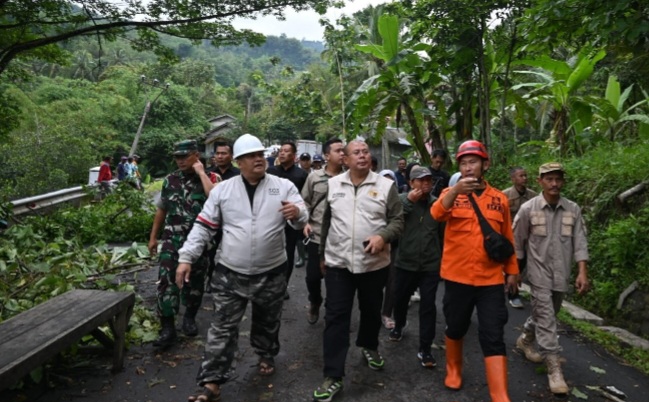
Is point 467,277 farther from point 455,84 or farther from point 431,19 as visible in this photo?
point 455,84

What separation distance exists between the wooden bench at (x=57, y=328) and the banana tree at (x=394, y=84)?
7350mm

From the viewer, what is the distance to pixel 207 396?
3.34 m

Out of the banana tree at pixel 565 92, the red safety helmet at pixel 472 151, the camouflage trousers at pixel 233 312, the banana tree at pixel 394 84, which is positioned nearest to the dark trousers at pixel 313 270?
the camouflage trousers at pixel 233 312

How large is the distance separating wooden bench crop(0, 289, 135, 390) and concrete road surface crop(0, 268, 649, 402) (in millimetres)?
331

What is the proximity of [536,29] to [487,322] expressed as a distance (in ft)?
11.8

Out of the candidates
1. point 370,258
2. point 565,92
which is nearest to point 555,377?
point 370,258

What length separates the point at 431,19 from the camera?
837cm

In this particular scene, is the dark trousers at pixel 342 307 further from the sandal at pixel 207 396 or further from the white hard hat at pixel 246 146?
the white hard hat at pixel 246 146

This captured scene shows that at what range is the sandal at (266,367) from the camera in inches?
156

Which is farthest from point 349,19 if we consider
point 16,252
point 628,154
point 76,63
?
point 76,63

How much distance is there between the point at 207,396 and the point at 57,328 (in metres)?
1.18

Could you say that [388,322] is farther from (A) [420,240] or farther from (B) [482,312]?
(B) [482,312]

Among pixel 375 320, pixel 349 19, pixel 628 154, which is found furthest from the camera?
pixel 349 19

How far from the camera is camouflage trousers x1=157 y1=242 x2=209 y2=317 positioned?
4.40 metres
